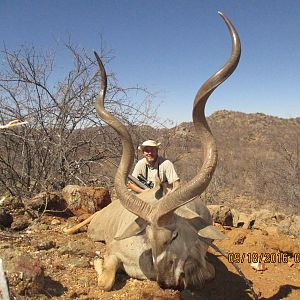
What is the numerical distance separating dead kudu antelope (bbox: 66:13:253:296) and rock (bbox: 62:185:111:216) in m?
1.95

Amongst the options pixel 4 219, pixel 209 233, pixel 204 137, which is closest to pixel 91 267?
pixel 209 233

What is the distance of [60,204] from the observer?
245 inches

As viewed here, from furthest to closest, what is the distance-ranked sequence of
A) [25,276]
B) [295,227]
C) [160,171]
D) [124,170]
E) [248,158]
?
[248,158] → [295,227] → [160,171] → [124,170] → [25,276]

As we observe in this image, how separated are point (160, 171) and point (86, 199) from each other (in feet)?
4.31

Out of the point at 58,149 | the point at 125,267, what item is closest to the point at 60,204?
the point at 58,149

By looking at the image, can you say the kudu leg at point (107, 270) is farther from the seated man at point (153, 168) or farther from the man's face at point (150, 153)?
the man's face at point (150, 153)

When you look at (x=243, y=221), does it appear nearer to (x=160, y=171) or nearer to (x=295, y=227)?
(x=295, y=227)

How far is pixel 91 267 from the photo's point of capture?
4270mm

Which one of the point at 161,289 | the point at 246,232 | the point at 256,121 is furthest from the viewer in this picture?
the point at 256,121

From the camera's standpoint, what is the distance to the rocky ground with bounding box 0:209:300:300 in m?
3.37

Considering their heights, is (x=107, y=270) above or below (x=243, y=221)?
below

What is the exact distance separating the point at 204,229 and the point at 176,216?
0.96 feet

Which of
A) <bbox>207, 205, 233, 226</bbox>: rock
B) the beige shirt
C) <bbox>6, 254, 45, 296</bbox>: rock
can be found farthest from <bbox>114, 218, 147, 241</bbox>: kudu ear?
<bbox>207, 205, 233, 226</bbox>: rock

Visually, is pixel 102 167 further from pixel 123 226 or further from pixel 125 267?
pixel 125 267
